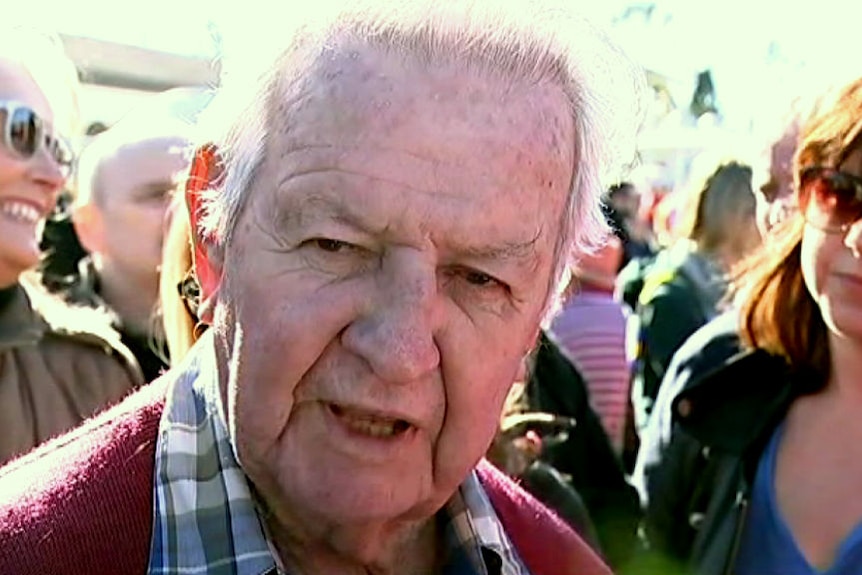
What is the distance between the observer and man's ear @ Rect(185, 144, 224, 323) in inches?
56.1

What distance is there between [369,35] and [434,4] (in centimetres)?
9

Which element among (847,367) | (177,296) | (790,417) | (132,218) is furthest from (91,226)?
(847,367)

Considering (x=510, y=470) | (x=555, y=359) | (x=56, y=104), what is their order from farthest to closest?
(x=555, y=359) → (x=56, y=104) → (x=510, y=470)

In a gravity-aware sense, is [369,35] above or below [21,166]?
above

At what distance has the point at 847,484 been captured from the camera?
230 centimetres

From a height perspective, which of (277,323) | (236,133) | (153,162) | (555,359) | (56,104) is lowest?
(555,359)

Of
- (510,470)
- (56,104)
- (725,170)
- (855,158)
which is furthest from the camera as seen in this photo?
(725,170)

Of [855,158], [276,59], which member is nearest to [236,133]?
[276,59]

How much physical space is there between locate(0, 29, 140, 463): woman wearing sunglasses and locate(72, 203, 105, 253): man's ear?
777 mm

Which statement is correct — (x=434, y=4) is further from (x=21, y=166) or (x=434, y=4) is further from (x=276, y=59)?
(x=21, y=166)

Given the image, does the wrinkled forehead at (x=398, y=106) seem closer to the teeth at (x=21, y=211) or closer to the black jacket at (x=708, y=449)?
the black jacket at (x=708, y=449)

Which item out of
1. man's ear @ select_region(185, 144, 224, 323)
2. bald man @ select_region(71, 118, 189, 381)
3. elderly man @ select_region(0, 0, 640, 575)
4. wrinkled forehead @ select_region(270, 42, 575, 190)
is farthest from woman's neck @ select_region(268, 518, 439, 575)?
bald man @ select_region(71, 118, 189, 381)

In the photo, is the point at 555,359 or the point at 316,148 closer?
the point at 316,148

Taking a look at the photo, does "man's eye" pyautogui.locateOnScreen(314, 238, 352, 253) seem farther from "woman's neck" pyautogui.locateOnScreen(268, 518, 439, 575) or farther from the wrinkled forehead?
"woman's neck" pyautogui.locateOnScreen(268, 518, 439, 575)
